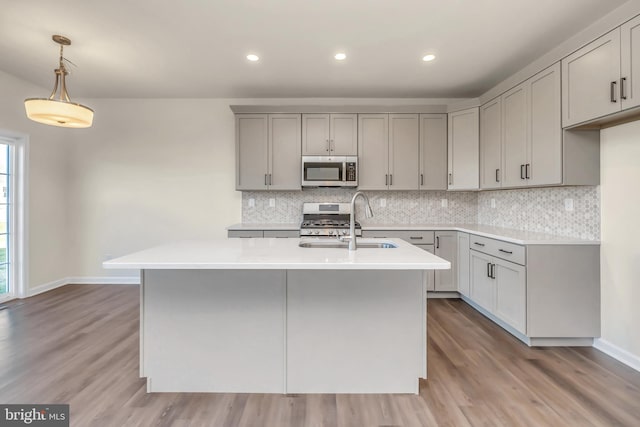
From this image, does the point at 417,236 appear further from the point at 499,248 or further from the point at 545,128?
the point at 545,128

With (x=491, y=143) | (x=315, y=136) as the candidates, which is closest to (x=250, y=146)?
(x=315, y=136)

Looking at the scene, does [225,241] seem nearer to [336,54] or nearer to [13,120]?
[336,54]

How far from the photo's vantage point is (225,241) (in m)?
2.38

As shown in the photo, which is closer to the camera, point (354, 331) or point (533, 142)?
point (354, 331)

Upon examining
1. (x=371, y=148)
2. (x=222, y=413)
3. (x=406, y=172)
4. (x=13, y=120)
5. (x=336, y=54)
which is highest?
(x=336, y=54)

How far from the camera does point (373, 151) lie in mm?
3996

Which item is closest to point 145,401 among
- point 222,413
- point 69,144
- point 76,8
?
point 222,413

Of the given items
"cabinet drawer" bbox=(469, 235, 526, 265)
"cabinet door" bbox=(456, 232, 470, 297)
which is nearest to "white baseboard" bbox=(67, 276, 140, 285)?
"cabinet door" bbox=(456, 232, 470, 297)

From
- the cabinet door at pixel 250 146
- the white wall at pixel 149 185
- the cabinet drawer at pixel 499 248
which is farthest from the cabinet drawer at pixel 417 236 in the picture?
the white wall at pixel 149 185

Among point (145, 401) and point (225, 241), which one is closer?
point (145, 401)

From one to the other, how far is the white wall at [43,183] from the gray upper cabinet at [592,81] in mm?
5484

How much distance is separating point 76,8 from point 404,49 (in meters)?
2.61

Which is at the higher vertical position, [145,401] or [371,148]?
[371,148]

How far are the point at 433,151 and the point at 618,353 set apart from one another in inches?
101
